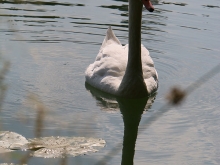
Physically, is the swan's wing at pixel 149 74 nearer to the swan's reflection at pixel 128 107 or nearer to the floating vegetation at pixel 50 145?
the swan's reflection at pixel 128 107

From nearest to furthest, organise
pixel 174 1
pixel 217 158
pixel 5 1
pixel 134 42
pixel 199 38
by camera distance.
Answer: pixel 217 158 < pixel 134 42 < pixel 199 38 < pixel 5 1 < pixel 174 1

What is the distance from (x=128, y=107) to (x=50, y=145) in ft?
8.84

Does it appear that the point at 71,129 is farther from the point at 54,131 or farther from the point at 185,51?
the point at 185,51

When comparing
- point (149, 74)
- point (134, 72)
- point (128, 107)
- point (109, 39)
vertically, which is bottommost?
point (128, 107)

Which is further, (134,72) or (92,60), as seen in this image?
(92,60)

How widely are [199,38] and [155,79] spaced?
3.33 m

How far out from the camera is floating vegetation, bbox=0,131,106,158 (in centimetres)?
614

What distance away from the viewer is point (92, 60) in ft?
36.0

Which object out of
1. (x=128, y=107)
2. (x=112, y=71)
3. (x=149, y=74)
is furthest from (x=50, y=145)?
(x=149, y=74)

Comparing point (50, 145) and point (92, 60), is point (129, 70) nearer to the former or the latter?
point (92, 60)

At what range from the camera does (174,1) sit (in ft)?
52.6

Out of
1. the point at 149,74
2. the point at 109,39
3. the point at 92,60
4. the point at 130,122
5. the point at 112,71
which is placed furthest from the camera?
the point at 92,60

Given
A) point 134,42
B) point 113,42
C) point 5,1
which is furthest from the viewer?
point 5,1

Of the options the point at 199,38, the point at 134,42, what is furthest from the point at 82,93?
the point at 199,38
